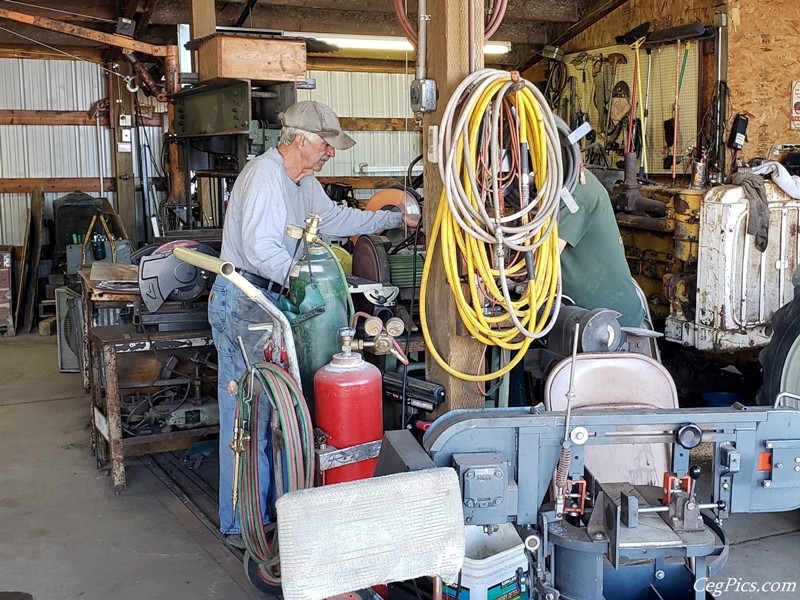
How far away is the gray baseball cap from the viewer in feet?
10.8

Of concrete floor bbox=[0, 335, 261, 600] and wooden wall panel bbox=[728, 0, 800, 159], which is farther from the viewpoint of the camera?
wooden wall panel bbox=[728, 0, 800, 159]

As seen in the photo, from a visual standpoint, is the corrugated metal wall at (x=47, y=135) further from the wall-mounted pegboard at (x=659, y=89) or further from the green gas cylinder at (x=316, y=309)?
the green gas cylinder at (x=316, y=309)

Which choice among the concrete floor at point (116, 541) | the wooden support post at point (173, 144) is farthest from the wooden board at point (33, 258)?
the concrete floor at point (116, 541)

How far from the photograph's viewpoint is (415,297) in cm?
337

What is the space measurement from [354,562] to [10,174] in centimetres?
856

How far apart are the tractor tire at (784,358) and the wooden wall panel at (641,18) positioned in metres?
4.01

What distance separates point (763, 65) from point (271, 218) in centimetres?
513

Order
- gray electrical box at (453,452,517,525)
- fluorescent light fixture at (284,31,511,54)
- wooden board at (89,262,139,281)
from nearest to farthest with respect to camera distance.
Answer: gray electrical box at (453,452,517,525) < wooden board at (89,262,139,281) < fluorescent light fixture at (284,31,511,54)

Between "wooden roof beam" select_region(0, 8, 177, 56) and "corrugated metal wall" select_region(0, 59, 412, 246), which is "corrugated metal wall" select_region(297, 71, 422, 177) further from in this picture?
"wooden roof beam" select_region(0, 8, 177, 56)

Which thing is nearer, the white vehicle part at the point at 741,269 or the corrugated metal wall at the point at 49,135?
the white vehicle part at the point at 741,269

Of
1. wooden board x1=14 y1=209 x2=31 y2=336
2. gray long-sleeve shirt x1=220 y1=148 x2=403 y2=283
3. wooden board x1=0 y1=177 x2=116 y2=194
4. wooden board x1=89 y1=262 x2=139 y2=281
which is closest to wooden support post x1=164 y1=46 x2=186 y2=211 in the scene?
wooden board x1=0 y1=177 x2=116 y2=194

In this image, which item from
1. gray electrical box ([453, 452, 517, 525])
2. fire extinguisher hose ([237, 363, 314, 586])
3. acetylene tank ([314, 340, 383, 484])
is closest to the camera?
gray electrical box ([453, 452, 517, 525])

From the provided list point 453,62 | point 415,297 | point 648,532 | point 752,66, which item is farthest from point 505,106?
point 752,66

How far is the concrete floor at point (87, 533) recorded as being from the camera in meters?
3.17
